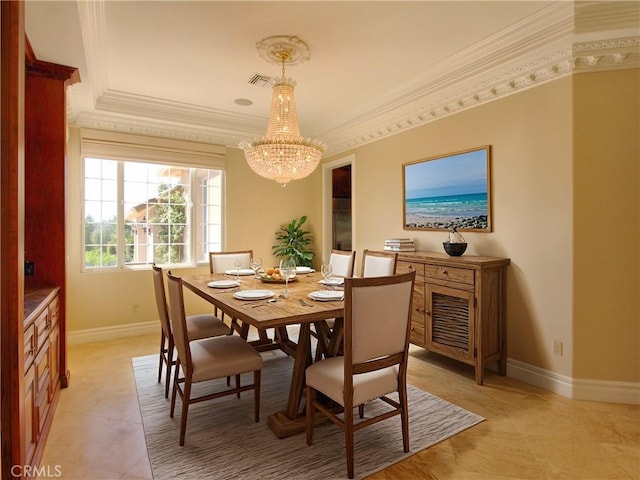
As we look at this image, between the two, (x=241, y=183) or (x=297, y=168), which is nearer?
(x=297, y=168)

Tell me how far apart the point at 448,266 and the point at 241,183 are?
316cm

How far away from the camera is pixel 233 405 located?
2633 mm

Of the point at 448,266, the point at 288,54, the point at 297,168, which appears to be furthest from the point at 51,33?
the point at 448,266

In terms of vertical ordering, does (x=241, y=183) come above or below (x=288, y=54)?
below

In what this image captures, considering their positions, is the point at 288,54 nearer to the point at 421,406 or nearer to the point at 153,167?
the point at 153,167

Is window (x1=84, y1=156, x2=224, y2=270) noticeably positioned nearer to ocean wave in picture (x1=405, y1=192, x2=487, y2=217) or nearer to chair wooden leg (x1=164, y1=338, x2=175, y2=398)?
chair wooden leg (x1=164, y1=338, x2=175, y2=398)

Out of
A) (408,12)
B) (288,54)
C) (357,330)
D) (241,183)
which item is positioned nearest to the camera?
(357,330)

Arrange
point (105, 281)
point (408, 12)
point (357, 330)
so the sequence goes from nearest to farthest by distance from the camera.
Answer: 1. point (357, 330)
2. point (408, 12)
3. point (105, 281)

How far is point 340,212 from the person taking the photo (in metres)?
6.00

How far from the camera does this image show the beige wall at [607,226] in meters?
2.59

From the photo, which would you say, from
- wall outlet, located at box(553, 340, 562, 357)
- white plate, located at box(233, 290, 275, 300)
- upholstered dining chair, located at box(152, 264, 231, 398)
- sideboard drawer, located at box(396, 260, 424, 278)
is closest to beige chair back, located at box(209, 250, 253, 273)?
upholstered dining chair, located at box(152, 264, 231, 398)

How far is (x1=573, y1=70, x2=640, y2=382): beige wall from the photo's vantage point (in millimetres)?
2592

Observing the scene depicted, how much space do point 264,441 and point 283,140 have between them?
2.20m

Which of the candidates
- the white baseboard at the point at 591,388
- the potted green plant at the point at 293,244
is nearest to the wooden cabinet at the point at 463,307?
the white baseboard at the point at 591,388
